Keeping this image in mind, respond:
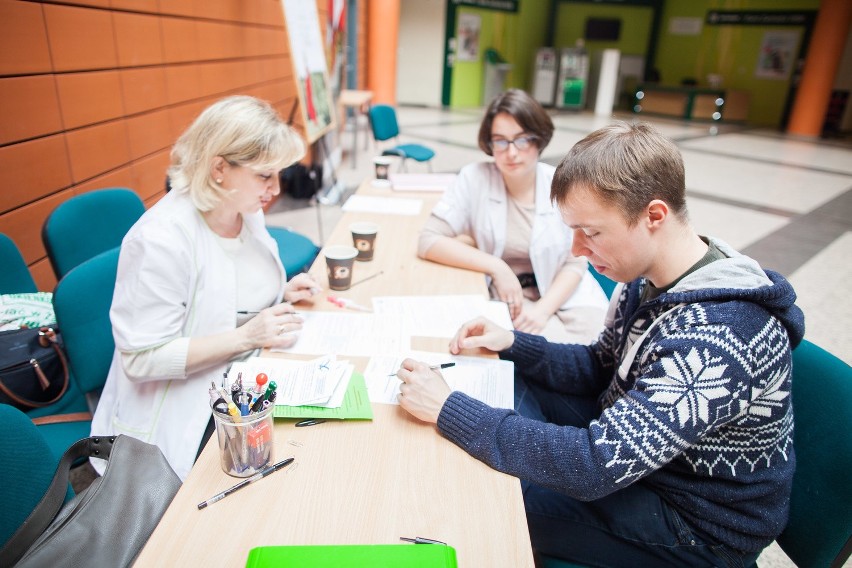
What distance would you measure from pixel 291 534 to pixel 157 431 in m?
0.71

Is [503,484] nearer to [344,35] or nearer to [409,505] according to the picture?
[409,505]

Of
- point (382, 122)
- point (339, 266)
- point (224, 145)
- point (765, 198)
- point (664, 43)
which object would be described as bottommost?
point (765, 198)

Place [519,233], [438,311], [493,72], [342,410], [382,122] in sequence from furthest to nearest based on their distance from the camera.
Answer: [493,72]
[382,122]
[519,233]
[438,311]
[342,410]

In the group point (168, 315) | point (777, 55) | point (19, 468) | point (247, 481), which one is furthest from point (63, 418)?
point (777, 55)

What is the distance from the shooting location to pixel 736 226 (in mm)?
5156

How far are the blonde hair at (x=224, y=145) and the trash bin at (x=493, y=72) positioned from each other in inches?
509

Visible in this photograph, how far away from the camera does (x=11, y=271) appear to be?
5.36ft

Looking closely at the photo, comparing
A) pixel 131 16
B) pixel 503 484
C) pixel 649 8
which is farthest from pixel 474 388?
pixel 649 8

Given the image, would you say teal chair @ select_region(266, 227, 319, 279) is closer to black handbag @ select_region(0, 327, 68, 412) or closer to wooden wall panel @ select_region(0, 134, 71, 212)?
wooden wall panel @ select_region(0, 134, 71, 212)

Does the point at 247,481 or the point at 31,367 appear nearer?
the point at 247,481

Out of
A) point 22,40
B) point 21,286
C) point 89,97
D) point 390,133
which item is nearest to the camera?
point 21,286

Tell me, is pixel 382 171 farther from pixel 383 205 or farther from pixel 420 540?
pixel 420 540

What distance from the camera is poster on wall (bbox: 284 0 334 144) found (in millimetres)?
3430

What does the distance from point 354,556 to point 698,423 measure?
1.90 ft
